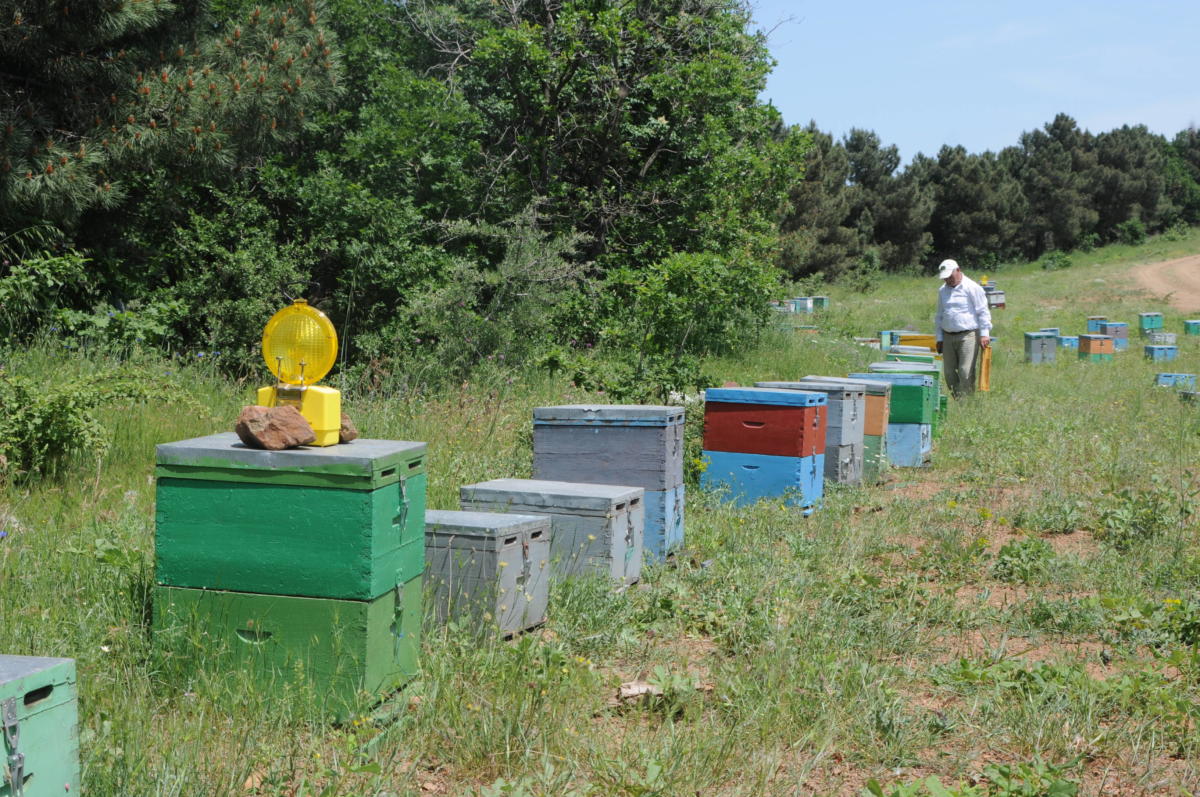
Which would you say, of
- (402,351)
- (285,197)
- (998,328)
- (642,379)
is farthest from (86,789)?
(998,328)

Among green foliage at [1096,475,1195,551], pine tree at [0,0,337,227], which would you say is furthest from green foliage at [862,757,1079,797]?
pine tree at [0,0,337,227]

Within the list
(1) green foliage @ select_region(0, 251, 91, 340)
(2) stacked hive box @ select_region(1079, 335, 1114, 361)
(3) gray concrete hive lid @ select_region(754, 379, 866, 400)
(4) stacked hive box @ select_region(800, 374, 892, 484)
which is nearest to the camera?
(3) gray concrete hive lid @ select_region(754, 379, 866, 400)

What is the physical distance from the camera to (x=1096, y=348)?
1867cm

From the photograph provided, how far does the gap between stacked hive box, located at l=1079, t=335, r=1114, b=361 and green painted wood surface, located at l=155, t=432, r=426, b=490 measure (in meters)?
18.1

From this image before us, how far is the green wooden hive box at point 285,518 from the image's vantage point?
3.02 metres

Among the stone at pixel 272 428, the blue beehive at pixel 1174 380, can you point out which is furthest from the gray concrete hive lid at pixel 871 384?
the blue beehive at pixel 1174 380

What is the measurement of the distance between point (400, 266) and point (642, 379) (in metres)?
6.41

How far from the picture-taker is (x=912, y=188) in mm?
45406

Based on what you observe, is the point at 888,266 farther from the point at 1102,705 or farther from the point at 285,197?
the point at 1102,705

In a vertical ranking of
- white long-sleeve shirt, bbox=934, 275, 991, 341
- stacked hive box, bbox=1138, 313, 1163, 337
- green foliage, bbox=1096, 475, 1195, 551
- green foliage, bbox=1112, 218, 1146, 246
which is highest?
green foliage, bbox=1112, 218, 1146, 246

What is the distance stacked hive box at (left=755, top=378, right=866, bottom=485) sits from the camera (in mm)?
7086

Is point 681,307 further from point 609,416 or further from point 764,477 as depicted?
point 609,416

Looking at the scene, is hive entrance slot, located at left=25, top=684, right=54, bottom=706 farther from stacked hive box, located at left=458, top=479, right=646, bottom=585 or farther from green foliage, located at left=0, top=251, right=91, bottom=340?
green foliage, located at left=0, top=251, right=91, bottom=340

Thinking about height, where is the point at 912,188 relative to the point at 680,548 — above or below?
above
